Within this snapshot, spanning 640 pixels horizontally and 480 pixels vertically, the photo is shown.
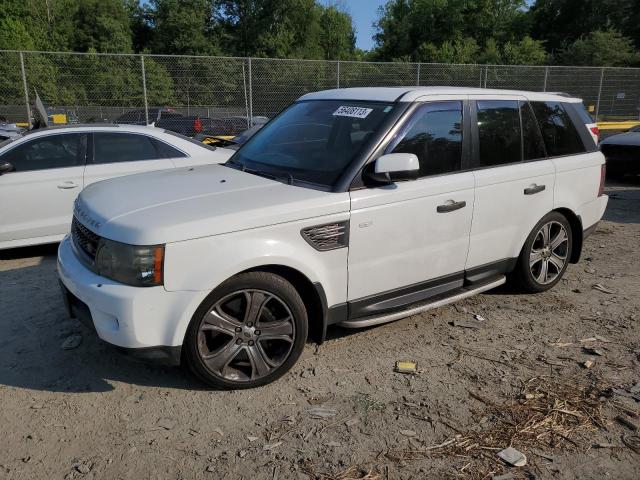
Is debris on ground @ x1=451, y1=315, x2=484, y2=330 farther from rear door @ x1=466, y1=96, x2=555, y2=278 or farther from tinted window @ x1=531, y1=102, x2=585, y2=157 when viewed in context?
tinted window @ x1=531, y1=102, x2=585, y2=157

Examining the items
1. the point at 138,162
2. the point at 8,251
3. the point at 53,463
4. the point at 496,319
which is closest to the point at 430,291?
the point at 496,319

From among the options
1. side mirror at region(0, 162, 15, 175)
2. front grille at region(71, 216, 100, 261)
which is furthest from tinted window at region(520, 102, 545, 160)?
side mirror at region(0, 162, 15, 175)

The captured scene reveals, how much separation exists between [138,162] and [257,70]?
8.46 meters

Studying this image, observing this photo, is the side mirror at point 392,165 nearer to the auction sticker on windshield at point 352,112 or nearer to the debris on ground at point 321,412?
the auction sticker on windshield at point 352,112

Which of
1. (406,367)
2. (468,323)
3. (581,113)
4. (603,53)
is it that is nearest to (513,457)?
(406,367)

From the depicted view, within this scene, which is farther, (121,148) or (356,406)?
(121,148)

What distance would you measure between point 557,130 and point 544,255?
1.13m

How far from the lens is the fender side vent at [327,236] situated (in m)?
3.37

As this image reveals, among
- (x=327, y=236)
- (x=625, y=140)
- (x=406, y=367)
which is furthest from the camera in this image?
(x=625, y=140)

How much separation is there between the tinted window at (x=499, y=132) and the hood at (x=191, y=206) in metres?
1.49

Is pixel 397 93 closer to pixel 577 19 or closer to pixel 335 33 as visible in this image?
pixel 335 33

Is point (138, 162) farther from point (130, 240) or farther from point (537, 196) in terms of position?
point (537, 196)

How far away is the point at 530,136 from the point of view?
4676mm

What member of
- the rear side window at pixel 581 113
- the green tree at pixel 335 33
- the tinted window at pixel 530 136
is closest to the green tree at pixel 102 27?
the green tree at pixel 335 33
